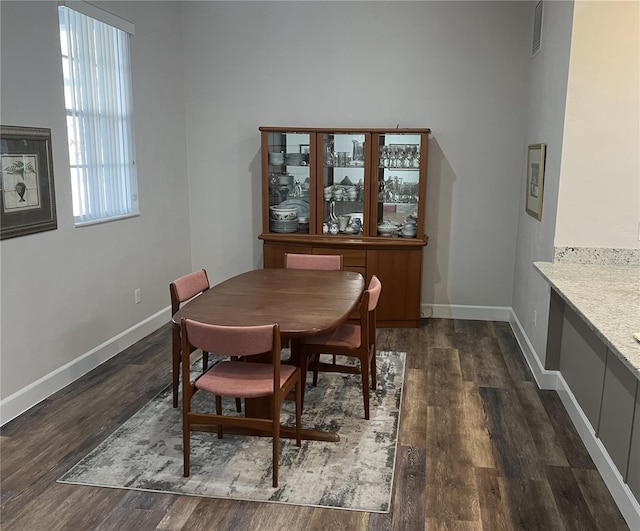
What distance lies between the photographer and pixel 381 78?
16.9ft

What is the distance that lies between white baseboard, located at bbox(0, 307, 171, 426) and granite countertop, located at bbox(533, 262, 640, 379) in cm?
310

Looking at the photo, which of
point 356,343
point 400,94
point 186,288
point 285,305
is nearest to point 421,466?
point 356,343

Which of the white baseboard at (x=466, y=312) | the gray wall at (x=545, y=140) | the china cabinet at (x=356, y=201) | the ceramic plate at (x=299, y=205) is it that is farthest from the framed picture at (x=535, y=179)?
the ceramic plate at (x=299, y=205)

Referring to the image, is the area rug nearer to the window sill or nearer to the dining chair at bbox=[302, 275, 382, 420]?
the dining chair at bbox=[302, 275, 382, 420]

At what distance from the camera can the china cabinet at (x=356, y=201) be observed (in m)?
5.00

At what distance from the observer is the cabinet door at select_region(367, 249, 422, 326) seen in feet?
16.5

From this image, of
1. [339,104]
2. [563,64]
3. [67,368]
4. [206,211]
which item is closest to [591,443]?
[563,64]

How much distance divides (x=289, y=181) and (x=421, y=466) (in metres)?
3.05

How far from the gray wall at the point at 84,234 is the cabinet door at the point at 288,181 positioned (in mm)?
907

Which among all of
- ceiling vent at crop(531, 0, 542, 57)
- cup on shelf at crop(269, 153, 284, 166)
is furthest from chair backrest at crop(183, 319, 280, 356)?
ceiling vent at crop(531, 0, 542, 57)

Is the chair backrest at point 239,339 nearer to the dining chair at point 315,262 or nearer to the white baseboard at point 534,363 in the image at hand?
the dining chair at point 315,262

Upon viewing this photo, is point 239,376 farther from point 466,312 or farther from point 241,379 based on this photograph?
point 466,312

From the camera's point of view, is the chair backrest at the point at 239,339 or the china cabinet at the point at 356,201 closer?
the chair backrest at the point at 239,339

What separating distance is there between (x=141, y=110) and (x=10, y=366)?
2.35 m
